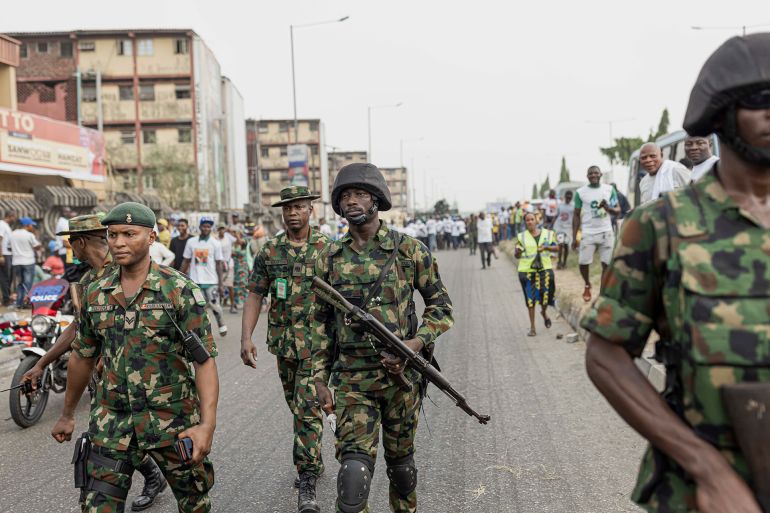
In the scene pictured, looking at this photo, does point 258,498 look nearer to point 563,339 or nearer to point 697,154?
point 697,154

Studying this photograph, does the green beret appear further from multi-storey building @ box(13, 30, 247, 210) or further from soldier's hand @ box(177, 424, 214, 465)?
multi-storey building @ box(13, 30, 247, 210)

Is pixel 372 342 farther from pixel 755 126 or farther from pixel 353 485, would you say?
pixel 755 126

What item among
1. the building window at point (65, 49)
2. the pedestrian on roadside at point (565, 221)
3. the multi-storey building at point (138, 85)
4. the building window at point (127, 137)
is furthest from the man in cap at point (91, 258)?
the building window at point (65, 49)

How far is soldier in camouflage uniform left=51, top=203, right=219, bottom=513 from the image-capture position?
3.53 metres

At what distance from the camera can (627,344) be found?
6.13ft

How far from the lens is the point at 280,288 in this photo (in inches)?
222

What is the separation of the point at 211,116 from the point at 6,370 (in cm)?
5557

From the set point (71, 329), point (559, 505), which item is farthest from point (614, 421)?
point (71, 329)

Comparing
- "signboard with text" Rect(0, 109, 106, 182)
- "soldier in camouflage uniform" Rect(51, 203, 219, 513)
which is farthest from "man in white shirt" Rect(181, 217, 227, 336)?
"signboard with text" Rect(0, 109, 106, 182)

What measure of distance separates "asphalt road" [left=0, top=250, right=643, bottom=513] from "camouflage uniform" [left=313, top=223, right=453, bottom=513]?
38.1 inches

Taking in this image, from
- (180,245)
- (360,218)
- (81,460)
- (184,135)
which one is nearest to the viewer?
(81,460)

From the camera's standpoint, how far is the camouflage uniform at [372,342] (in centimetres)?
393

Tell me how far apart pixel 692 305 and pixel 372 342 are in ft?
7.80

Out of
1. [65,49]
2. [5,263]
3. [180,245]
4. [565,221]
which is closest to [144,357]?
[180,245]
